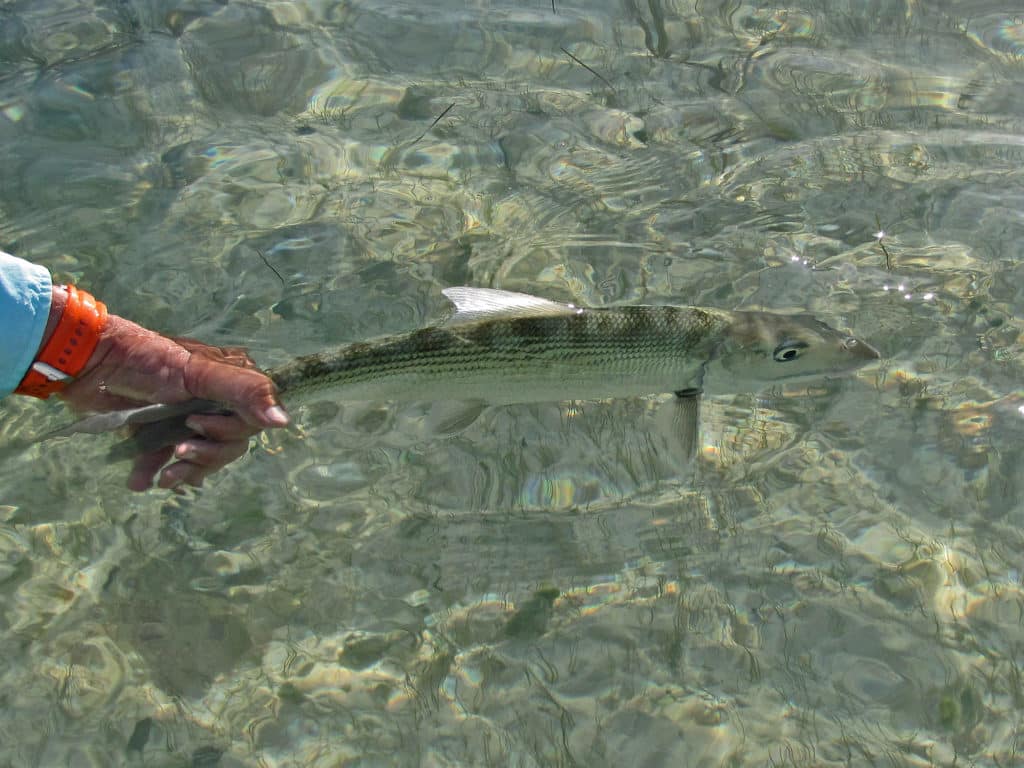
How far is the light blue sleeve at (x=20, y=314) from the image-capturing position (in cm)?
405

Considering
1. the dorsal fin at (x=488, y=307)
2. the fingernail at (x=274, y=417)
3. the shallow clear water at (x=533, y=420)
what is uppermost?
the dorsal fin at (x=488, y=307)

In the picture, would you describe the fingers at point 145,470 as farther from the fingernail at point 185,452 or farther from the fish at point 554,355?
the fish at point 554,355

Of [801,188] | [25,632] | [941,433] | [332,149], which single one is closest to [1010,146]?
[801,188]

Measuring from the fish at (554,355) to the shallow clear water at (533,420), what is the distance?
60cm

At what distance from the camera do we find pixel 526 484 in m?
4.71

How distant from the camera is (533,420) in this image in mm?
4984

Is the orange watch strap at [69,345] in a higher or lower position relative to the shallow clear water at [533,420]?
higher

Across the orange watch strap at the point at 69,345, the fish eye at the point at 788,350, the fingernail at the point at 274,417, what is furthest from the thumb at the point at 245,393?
the fish eye at the point at 788,350

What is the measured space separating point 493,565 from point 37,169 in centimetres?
447

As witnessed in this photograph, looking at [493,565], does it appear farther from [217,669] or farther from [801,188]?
[801,188]

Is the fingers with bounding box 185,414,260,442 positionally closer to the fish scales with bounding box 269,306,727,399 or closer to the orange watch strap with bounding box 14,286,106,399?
the fish scales with bounding box 269,306,727,399

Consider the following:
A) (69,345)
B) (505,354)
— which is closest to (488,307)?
(505,354)

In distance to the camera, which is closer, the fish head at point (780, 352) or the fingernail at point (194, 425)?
the fingernail at point (194, 425)

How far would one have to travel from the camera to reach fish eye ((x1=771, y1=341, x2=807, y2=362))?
435 centimetres
